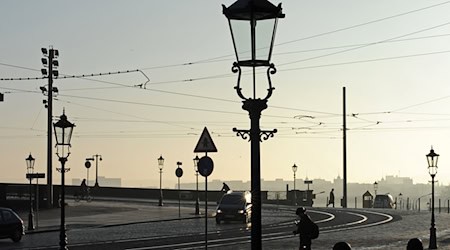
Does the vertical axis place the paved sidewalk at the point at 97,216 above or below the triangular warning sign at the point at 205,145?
below

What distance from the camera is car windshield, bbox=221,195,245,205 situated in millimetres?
50344

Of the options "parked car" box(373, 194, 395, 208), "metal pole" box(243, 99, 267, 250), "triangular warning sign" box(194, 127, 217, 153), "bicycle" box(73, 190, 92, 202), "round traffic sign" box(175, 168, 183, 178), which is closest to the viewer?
"metal pole" box(243, 99, 267, 250)

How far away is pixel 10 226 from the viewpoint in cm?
3575

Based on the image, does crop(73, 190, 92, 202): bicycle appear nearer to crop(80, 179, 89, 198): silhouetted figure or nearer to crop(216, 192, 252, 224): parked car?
crop(80, 179, 89, 198): silhouetted figure

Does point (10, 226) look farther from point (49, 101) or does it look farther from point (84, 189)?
point (84, 189)

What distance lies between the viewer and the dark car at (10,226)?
35.5 meters

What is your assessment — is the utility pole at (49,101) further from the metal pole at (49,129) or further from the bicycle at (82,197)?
the bicycle at (82,197)

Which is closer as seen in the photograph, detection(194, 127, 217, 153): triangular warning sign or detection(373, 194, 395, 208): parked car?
detection(194, 127, 217, 153): triangular warning sign

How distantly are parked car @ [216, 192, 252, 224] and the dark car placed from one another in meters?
15.6

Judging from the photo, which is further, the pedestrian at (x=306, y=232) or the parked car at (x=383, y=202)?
the parked car at (x=383, y=202)

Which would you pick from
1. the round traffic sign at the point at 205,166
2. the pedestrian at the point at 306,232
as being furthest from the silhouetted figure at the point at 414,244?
the round traffic sign at the point at 205,166

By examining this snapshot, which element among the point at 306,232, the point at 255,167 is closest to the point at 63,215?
the point at 306,232

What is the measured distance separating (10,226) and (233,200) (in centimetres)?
1715

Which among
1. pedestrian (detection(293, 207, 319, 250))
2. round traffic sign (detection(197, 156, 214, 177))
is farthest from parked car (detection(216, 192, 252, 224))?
pedestrian (detection(293, 207, 319, 250))
